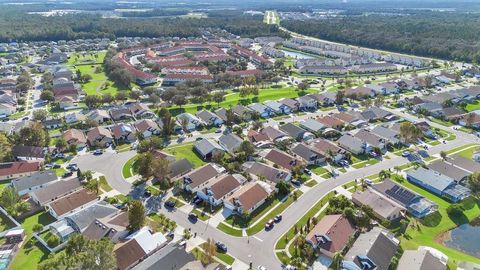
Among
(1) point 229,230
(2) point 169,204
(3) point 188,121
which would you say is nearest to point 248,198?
(1) point 229,230

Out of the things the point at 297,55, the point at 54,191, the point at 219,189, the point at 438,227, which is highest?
the point at 219,189

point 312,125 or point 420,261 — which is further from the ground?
point 420,261

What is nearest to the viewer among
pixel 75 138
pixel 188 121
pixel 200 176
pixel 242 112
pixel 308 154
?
pixel 200 176

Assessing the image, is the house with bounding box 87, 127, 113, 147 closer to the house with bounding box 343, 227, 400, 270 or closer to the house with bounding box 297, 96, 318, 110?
the house with bounding box 297, 96, 318, 110

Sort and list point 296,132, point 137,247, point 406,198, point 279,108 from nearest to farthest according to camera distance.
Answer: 1. point 137,247
2. point 406,198
3. point 296,132
4. point 279,108

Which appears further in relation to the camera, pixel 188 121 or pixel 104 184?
pixel 188 121

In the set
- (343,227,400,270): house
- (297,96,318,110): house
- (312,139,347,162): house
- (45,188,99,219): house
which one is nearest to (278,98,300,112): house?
(297,96,318,110): house

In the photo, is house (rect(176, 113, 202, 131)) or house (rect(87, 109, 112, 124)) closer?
house (rect(176, 113, 202, 131))

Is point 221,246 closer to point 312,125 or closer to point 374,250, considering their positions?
point 374,250
